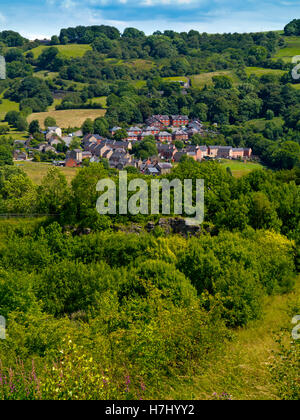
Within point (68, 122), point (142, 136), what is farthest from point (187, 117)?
point (68, 122)

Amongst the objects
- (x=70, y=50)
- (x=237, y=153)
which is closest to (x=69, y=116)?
(x=237, y=153)

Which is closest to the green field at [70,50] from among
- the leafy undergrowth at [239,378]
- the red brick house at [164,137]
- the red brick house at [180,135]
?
the red brick house at [164,137]

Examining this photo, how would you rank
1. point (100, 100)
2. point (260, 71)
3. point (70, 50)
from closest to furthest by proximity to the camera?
1. point (100, 100)
2. point (260, 71)
3. point (70, 50)

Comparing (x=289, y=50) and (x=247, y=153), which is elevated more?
(x=289, y=50)

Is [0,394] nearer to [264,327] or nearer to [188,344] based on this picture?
[188,344]

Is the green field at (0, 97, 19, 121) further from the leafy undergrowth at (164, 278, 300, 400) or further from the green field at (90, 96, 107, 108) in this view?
the leafy undergrowth at (164, 278, 300, 400)

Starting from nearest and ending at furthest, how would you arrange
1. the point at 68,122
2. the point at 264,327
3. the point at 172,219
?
the point at 264,327 < the point at 172,219 < the point at 68,122

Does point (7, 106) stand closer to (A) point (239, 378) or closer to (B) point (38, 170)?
(B) point (38, 170)
